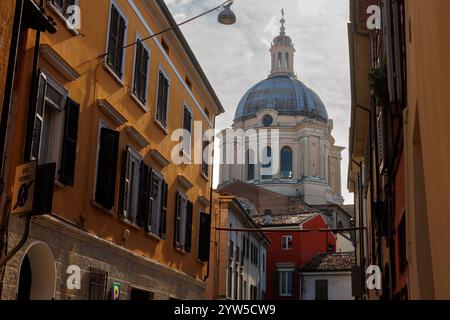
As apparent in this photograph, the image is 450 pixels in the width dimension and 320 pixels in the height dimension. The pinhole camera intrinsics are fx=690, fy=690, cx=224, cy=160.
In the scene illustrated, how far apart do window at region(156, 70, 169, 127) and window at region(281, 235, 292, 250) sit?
40.1 metres

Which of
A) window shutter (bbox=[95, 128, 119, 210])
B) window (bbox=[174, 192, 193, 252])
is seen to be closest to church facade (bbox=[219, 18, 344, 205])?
window (bbox=[174, 192, 193, 252])

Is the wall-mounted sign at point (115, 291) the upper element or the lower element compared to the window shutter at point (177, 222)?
lower

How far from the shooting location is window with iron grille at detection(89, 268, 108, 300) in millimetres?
12859

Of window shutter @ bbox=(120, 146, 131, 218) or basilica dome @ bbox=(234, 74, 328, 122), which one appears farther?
basilica dome @ bbox=(234, 74, 328, 122)

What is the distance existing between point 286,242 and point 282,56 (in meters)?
36.0

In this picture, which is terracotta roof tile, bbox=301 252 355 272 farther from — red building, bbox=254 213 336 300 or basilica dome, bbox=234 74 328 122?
basilica dome, bbox=234 74 328 122

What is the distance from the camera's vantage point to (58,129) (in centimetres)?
1133

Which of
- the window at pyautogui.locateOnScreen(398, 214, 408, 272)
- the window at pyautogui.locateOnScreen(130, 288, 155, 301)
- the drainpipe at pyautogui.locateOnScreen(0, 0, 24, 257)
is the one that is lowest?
the window at pyautogui.locateOnScreen(130, 288, 155, 301)

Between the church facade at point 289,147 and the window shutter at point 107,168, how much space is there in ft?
199

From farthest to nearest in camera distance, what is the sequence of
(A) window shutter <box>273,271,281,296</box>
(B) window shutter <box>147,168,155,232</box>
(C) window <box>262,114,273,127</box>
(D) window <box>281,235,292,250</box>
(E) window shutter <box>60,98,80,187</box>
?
(C) window <box>262,114,273,127</box> → (D) window <box>281,235,292,250</box> → (A) window shutter <box>273,271,281,296</box> → (B) window shutter <box>147,168,155,232</box> → (E) window shutter <box>60,98,80,187</box>

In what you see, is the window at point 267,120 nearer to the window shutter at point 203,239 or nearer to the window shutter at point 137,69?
the window shutter at point 203,239

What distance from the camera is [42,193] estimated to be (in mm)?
9172

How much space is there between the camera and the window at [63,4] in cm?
1119

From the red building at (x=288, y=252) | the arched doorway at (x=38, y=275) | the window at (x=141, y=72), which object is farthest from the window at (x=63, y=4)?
the red building at (x=288, y=252)
